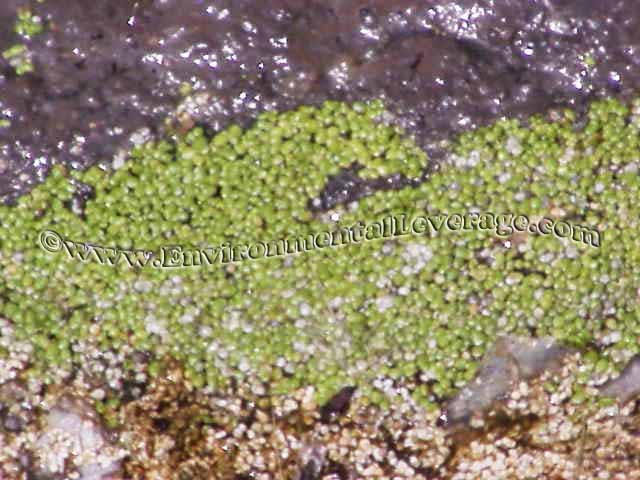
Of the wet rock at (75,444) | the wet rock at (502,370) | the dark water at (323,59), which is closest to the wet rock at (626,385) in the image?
the wet rock at (502,370)

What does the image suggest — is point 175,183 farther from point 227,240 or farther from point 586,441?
point 586,441

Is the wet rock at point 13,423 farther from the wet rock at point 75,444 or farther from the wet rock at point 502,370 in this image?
the wet rock at point 502,370

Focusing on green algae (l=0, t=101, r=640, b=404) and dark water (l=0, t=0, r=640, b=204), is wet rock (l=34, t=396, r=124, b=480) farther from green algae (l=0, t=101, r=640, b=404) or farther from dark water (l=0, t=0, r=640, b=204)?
dark water (l=0, t=0, r=640, b=204)

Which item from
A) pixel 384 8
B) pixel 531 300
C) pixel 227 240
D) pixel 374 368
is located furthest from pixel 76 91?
pixel 531 300

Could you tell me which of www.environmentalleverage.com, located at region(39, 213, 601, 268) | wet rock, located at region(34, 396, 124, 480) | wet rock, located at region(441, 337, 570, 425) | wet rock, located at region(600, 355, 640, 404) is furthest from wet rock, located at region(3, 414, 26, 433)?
wet rock, located at region(600, 355, 640, 404)

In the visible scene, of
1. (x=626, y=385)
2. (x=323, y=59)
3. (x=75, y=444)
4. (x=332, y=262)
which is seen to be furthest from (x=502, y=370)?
(x=75, y=444)
